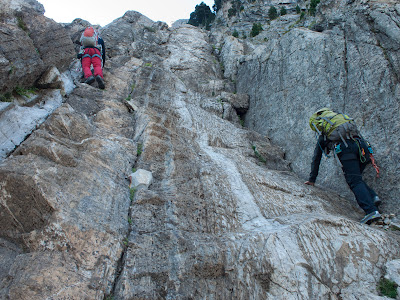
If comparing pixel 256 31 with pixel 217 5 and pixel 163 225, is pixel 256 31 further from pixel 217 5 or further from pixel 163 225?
pixel 163 225

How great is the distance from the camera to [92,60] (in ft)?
38.6

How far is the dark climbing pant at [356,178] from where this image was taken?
6905mm

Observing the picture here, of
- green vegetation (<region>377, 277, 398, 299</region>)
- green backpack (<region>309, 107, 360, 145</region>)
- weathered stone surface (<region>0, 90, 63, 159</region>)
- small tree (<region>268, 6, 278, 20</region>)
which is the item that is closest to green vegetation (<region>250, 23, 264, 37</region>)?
small tree (<region>268, 6, 278, 20</region>)

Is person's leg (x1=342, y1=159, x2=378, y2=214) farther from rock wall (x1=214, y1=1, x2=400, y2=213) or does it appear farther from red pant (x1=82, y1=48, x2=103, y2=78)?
red pant (x1=82, y1=48, x2=103, y2=78)

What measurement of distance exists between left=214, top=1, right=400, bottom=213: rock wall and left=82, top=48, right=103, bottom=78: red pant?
6.32m

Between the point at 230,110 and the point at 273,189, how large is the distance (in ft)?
19.2

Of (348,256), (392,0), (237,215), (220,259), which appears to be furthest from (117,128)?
(392,0)

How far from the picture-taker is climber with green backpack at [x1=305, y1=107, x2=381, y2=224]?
6961 mm

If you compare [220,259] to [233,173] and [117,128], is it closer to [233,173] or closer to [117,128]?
[233,173]

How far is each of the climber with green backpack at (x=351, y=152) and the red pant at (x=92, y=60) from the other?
806cm

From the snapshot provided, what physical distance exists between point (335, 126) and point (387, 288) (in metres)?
3.91

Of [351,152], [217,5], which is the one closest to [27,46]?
[351,152]

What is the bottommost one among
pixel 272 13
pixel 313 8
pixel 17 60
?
pixel 17 60

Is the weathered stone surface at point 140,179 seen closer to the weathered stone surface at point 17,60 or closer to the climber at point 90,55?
the weathered stone surface at point 17,60
